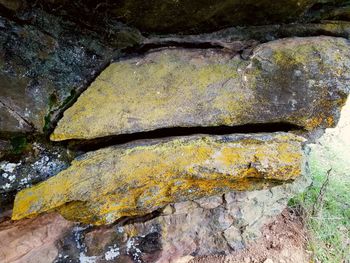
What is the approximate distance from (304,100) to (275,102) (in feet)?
0.58

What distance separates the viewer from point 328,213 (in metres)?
4.37

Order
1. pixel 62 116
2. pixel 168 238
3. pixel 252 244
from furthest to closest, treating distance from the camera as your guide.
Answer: pixel 252 244 < pixel 168 238 < pixel 62 116

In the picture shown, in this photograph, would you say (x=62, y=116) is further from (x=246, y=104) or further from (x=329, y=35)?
(x=329, y=35)

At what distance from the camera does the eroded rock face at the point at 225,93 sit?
84.8 inches

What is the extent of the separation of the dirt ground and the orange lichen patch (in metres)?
1.63

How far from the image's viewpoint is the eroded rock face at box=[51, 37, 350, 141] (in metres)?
2.15

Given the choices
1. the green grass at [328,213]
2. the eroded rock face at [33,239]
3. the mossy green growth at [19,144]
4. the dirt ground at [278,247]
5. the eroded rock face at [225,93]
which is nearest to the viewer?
the mossy green growth at [19,144]

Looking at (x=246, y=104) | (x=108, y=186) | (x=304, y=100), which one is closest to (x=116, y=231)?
(x=108, y=186)

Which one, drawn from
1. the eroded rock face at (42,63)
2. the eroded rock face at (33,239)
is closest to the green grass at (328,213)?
the eroded rock face at (33,239)

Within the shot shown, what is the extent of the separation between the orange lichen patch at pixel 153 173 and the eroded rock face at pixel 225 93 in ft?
0.54

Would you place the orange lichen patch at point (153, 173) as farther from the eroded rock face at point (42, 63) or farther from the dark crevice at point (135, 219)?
the dark crevice at point (135, 219)

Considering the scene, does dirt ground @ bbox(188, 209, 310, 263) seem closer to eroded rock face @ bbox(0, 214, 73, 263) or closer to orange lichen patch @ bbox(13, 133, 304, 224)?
eroded rock face @ bbox(0, 214, 73, 263)

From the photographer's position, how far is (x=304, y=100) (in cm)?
221

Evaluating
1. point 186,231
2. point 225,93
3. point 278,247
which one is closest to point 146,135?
point 225,93
